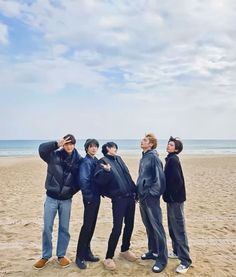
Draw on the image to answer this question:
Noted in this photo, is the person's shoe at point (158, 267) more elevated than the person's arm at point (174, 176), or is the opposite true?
the person's arm at point (174, 176)

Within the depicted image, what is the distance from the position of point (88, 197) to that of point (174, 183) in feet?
4.47

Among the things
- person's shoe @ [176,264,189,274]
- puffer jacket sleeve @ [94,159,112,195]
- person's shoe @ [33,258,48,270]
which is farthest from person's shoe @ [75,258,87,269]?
person's shoe @ [176,264,189,274]

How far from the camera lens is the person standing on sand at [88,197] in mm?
5215

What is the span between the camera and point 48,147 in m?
5.20

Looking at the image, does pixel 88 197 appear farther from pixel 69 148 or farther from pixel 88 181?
pixel 69 148

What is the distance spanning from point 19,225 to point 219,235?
15.2ft

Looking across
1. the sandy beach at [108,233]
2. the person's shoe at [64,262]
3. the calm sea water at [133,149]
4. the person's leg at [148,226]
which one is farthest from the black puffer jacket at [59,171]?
the calm sea water at [133,149]

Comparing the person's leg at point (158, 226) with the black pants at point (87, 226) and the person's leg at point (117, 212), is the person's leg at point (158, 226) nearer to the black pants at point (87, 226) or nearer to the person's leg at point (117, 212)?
the person's leg at point (117, 212)

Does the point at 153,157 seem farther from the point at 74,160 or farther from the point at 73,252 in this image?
the point at 73,252

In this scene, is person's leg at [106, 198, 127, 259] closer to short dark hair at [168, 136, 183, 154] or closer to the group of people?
the group of people

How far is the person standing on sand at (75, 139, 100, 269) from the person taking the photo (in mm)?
5215

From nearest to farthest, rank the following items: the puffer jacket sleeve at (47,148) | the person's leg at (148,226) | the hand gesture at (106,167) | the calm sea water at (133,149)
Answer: the hand gesture at (106,167) < the puffer jacket sleeve at (47,148) < the person's leg at (148,226) < the calm sea water at (133,149)

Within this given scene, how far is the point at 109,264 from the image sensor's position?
5312 millimetres

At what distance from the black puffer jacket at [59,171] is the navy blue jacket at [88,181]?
16 centimetres
